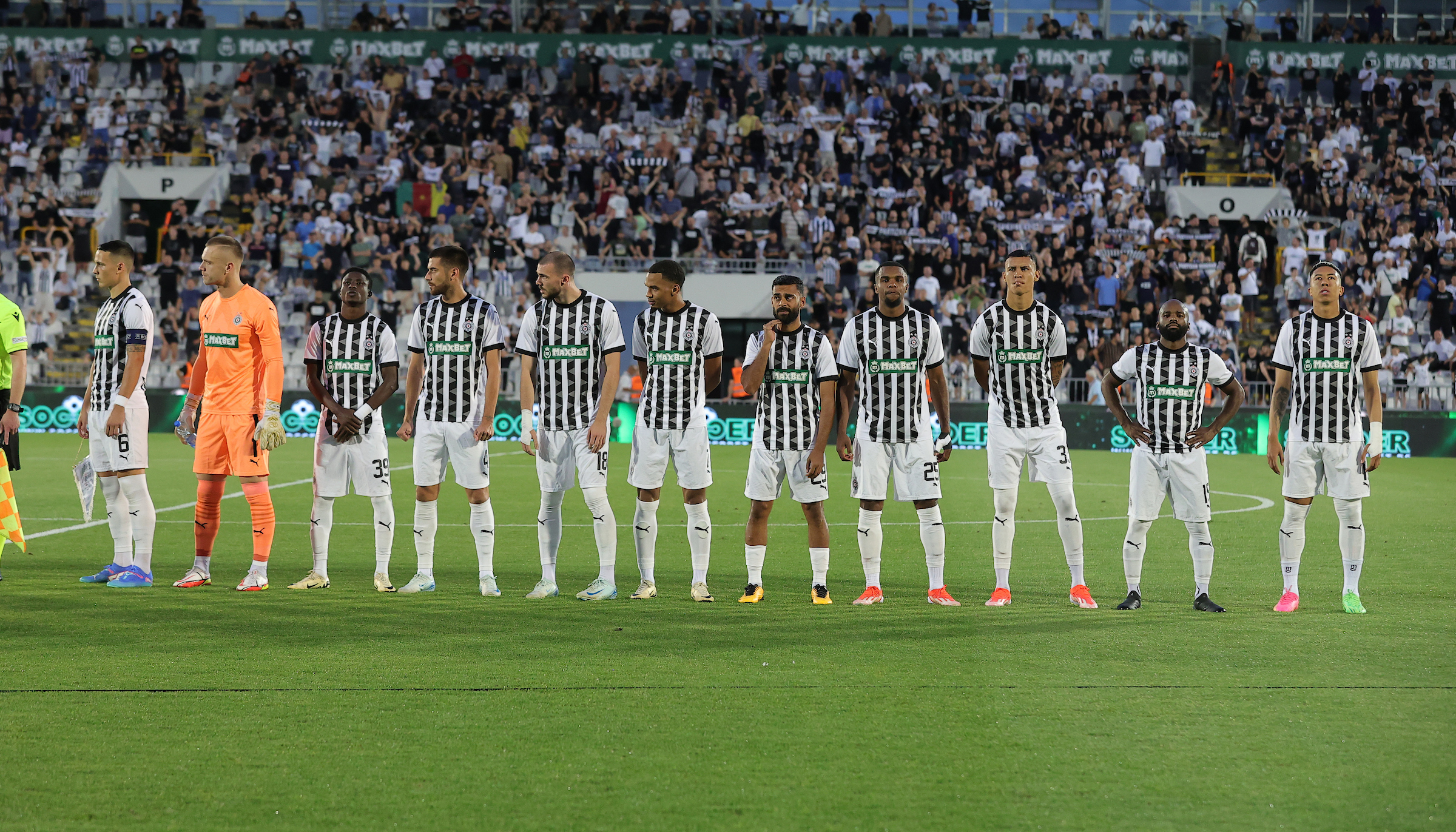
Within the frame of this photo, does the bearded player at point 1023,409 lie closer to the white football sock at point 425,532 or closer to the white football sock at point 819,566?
the white football sock at point 819,566

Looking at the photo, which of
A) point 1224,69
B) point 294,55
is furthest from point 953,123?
point 294,55

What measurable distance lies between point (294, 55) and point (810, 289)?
16090 millimetres

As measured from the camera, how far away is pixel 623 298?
29.5 metres

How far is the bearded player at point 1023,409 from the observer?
909 cm

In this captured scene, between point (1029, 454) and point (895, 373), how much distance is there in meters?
1.06

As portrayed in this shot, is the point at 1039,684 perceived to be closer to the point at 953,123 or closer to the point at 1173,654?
the point at 1173,654

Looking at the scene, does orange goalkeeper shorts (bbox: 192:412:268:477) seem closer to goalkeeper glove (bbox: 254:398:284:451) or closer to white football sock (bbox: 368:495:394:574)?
goalkeeper glove (bbox: 254:398:284:451)

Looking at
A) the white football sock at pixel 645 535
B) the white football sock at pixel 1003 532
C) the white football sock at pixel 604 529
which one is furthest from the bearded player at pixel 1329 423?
the white football sock at pixel 604 529

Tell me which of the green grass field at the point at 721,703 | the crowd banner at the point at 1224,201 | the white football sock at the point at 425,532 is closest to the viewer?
the green grass field at the point at 721,703

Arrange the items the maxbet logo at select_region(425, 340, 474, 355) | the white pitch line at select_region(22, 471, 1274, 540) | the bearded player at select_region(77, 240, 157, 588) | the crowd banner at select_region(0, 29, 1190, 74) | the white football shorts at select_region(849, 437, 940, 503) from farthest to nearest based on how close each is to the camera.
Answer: the crowd banner at select_region(0, 29, 1190, 74) < the white pitch line at select_region(22, 471, 1274, 540) < the bearded player at select_region(77, 240, 157, 588) < the maxbet logo at select_region(425, 340, 474, 355) < the white football shorts at select_region(849, 437, 940, 503)

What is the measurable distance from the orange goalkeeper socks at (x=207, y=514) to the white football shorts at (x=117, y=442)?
0.66 metres

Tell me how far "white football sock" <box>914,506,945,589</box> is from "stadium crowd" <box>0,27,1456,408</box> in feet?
56.7

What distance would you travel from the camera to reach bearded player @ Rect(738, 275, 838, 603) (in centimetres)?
899

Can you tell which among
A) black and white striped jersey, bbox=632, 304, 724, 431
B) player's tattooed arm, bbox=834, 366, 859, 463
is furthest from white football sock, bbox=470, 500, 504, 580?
player's tattooed arm, bbox=834, 366, 859, 463
